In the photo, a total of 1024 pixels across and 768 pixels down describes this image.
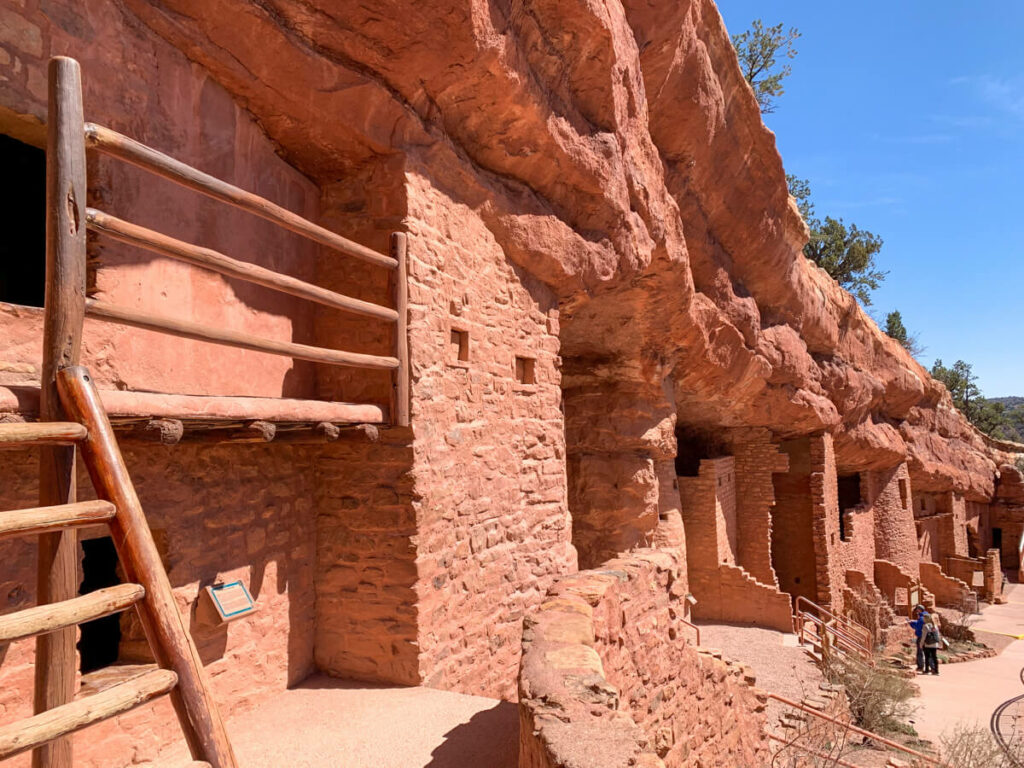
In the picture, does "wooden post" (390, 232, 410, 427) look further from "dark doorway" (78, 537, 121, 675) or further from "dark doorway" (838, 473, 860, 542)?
"dark doorway" (838, 473, 860, 542)

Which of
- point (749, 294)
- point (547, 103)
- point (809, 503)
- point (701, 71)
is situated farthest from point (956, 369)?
point (547, 103)

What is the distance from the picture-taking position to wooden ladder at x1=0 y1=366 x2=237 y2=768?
5.45 ft

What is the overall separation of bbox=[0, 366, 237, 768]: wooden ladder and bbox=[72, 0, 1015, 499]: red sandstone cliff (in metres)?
2.81

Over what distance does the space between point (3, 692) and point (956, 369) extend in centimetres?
4141

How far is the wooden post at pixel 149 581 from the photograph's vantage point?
187cm

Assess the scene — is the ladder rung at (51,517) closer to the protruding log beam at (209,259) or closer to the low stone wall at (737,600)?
the protruding log beam at (209,259)

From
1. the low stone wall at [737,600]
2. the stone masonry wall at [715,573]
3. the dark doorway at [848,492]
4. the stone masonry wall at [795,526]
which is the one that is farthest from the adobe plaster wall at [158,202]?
the dark doorway at [848,492]

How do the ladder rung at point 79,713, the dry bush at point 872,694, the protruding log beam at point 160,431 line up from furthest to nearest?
1. the dry bush at point 872,694
2. the protruding log beam at point 160,431
3. the ladder rung at point 79,713

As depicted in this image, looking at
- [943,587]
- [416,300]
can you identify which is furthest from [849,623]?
[416,300]

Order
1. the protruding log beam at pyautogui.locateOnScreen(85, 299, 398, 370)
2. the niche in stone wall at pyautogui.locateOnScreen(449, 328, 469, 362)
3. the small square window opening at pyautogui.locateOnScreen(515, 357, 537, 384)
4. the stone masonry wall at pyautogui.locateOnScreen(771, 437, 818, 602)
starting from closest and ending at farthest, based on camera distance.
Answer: the protruding log beam at pyautogui.locateOnScreen(85, 299, 398, 370) → the niche in stone wall at pyautogui.locateOnScreen(449, 328, 469, 362) → the small square window opening at pyautogui.locateOnScreen(515, 357, 537, 384) → the stone masonry wall at pyautogui.locateOnScreen(771, 437, 818, 602)

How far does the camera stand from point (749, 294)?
12.0 metres

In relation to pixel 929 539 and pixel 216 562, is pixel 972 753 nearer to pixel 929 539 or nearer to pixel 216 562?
pixel 216 562

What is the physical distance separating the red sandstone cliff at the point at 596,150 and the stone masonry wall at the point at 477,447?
0.42 meters

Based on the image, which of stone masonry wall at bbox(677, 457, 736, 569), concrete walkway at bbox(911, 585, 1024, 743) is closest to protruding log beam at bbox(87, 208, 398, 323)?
stone masonry wall at bbox(677, 457, 736, 569)
